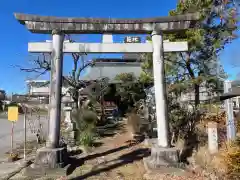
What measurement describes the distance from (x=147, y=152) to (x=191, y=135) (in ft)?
6.23

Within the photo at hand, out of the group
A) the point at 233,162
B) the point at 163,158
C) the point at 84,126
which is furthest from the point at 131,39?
the point at 84,126

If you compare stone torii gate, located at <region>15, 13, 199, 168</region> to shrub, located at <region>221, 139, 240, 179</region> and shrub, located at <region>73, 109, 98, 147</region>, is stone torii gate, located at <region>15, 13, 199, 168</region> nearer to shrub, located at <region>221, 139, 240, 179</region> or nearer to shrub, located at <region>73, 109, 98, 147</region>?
shrub, located at <region>221, 139, 240, 179</region>

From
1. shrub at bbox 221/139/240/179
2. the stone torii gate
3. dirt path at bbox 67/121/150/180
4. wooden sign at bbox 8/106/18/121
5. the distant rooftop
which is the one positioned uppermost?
the distant rooftop

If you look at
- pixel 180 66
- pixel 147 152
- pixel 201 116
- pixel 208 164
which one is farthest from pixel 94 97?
pixel 208 164

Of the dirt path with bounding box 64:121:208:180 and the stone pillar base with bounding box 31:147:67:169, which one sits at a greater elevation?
the stone pillar base with bounding box 31:147:67:169

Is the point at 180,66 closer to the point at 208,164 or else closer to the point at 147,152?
the point at 147,152

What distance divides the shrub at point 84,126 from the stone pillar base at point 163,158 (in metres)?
4.37

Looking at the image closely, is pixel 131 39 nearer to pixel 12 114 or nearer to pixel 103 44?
pixel 103 44

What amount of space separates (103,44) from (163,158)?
382 cm

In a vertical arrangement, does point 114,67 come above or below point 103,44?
above

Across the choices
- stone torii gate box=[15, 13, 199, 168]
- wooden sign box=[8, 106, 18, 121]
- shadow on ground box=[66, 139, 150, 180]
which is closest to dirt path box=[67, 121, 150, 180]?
shadow on ground box=[66, 139, 150, 180]

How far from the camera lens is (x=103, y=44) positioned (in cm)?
750

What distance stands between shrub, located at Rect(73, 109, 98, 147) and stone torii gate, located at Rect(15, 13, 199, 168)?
370cm

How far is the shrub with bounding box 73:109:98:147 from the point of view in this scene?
421 inches
